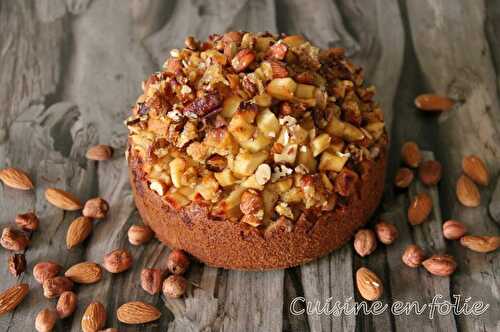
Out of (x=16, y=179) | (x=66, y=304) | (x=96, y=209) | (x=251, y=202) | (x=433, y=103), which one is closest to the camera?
(x=251, y=202)

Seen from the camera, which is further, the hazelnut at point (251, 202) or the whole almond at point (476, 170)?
the whole almond at point (476, 170)

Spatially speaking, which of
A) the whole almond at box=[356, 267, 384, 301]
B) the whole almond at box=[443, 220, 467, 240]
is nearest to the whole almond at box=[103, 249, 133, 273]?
the whole almond at box=[356, 267, 384, 301]

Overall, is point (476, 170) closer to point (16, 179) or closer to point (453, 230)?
point (453, 230)

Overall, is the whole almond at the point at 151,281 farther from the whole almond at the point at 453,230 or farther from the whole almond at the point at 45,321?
the whole almond at the point at 453,230

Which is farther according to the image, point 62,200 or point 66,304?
point 62,200

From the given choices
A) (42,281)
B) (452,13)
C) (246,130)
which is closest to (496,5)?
(452,13)

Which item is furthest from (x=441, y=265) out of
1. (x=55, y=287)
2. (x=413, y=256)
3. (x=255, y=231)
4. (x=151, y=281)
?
(x=55, y=287)

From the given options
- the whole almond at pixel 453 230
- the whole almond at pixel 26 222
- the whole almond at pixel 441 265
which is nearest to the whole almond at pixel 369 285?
the whole almond at pixel 441 265
